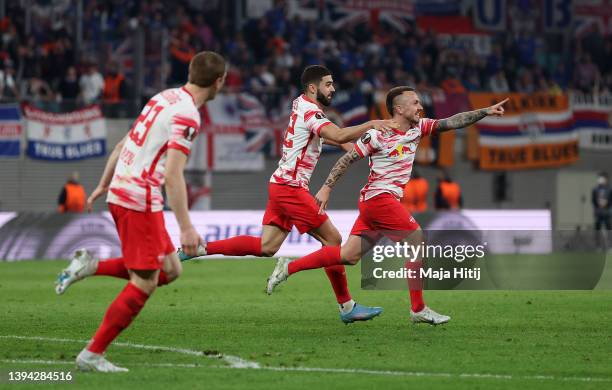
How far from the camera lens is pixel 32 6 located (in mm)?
28828

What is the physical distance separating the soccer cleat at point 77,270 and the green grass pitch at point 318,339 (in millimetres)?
593

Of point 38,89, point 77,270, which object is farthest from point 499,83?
point 77,270

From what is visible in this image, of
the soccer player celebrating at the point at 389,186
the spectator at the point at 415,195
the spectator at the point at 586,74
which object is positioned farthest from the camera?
the spectator at the point at 586,74

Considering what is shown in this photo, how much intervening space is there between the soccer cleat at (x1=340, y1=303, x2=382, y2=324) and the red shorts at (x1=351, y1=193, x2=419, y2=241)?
2.37 feet

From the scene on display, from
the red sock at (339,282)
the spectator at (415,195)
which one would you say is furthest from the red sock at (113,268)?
the spectator at (415,195)

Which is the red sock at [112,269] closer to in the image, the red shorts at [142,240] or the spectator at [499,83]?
the red shorts at [142,240]

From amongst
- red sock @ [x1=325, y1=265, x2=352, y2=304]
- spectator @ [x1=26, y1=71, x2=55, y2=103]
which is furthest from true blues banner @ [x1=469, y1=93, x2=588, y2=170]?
red sock @ [x1=325, y1=265, x2=352, y2=304]

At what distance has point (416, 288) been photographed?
11914 mm

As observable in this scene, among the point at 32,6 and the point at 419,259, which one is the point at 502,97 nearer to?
the point at 32,6

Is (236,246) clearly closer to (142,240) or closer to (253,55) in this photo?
(142,240)

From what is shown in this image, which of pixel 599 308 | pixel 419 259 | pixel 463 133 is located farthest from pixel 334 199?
pixel 419 259

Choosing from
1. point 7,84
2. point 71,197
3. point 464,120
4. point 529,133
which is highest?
point 464,120

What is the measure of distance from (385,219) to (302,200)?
814 mm

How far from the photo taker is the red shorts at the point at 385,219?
12070 mm
